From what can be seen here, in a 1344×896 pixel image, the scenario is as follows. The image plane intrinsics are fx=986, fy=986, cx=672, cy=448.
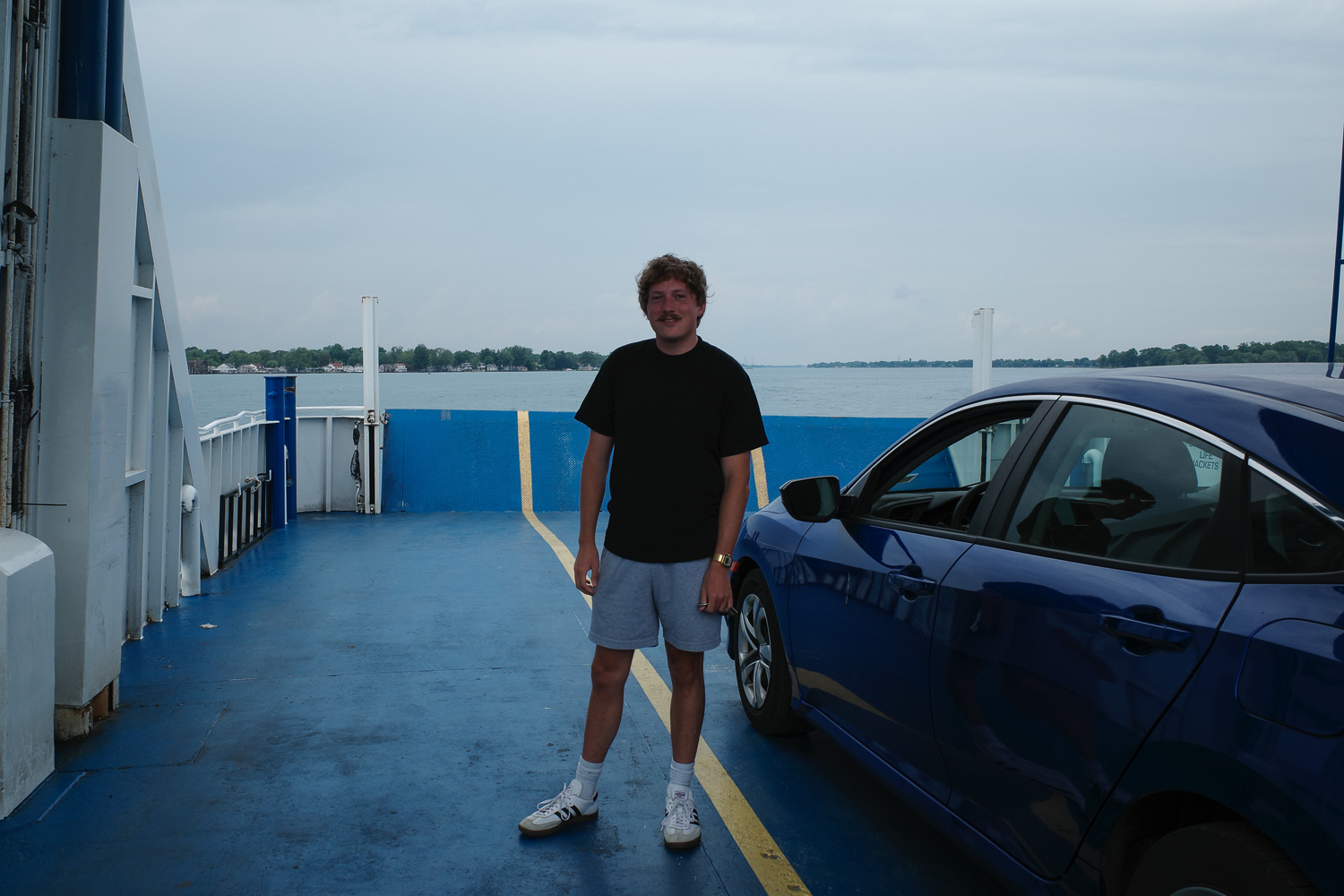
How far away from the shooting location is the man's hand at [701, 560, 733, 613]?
10.2 feet

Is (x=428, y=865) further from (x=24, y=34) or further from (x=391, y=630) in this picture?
(x=24, y=34)

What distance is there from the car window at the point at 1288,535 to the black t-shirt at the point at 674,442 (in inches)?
58.5

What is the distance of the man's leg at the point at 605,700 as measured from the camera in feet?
10.8

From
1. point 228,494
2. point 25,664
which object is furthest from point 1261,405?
point 228,494

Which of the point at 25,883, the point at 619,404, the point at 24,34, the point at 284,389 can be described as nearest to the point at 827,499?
the point at 619,404

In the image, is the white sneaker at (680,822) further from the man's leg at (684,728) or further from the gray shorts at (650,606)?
the gray shorts at (650,606)

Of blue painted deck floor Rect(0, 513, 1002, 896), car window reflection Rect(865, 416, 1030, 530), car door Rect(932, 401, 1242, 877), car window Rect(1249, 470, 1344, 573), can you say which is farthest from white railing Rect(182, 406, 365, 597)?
car window Rect(1249, 470, 1344, 573)

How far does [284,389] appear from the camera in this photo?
9.97 m

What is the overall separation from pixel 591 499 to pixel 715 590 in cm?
52

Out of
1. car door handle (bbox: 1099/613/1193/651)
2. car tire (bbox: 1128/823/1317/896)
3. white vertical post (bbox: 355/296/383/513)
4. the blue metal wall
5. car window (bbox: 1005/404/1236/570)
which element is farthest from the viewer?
the blue metal wall

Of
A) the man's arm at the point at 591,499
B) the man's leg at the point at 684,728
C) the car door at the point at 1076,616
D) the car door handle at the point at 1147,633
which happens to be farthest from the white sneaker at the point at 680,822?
the car door handle at the point at 1147,633

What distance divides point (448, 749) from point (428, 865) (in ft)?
3.30

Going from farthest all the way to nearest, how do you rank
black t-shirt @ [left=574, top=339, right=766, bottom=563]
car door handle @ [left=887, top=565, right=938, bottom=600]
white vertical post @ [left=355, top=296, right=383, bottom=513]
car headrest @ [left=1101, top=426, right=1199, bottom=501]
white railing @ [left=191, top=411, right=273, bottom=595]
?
white vertical post @ [left=355, top=296, right=383, bottom=513] → white railing @ [left=191, top=411, right=273, bottom=595] → black t-shirt @ [left=574, top=339, right=766, bottom=563] → car door handle @ [left=887, top=565, right=938, bottom=600] → car headrest @ [left=1101, top=426, right=1199, bottom=501]

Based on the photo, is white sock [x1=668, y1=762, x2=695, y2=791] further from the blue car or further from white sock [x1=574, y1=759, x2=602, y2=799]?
the blue car
